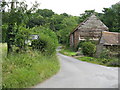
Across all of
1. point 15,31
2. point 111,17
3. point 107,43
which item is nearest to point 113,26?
point 111,17

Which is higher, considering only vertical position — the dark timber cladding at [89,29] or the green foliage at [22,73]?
the dark timber cladding at [89,29]

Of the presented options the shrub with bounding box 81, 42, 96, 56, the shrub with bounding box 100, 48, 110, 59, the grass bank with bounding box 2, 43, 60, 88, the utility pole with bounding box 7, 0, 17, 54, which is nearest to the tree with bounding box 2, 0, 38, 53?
the utility pole with bounding box 7, 0, 17, 54

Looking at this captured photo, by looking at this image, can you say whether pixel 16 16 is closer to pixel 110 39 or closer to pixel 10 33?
pixel 10 33

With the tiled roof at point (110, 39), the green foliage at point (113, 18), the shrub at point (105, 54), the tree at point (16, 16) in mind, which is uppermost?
the green foliage at point (113, 18)

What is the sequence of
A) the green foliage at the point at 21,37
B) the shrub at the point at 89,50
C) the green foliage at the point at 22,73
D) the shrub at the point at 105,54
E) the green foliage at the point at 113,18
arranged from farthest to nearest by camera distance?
the green foliage at the point at 113,18, the shrub at the point at 89,50, the shrub at the point at 105,54, the green foliage at the point at 21,37, the green foliage at the point at 22,73

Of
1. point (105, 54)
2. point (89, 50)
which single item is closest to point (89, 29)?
point (89, 50)

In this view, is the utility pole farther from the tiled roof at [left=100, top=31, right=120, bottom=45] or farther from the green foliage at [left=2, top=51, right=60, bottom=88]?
the tiled roof at [left=100, top=31, right=120, bottom=45]

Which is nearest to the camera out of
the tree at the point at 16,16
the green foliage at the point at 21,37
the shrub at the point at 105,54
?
the tree at the point at 16,16

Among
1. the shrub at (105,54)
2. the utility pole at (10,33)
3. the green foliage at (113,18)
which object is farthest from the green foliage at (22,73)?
the green foliage at (113,18)

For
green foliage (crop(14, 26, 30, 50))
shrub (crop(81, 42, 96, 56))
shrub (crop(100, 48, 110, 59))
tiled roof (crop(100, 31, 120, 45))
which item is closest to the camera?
green foliage (crop(14, 26, 30, 50))

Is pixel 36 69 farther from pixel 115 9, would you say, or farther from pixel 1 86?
pixel 115 9

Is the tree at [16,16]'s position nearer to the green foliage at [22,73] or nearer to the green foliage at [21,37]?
the green foliage at [21,37]

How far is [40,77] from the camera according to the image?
9227 millimetres

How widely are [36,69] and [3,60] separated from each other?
1.91 meters
